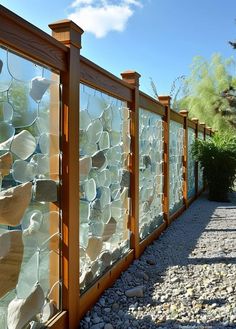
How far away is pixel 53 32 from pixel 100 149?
950 mm

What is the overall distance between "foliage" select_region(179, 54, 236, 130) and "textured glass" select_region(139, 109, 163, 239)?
11890 mm

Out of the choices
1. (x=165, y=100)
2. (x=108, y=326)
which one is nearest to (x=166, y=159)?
(x=165, y=100)

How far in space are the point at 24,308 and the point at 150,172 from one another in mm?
2919

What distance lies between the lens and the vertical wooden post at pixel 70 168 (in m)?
2.31

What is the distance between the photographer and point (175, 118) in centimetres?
623

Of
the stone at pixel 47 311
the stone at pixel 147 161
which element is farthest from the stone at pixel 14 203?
the stone at pixel 147 161

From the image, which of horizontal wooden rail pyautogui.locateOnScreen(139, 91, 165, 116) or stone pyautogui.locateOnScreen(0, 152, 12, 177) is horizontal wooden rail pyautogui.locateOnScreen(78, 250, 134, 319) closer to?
stone pyautogui.locateOnScreen(0, 152, 12, 177)

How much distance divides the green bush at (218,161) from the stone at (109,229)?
16.7 feet

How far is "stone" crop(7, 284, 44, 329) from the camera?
1886mm

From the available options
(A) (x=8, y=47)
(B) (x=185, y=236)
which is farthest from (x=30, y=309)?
(B) (x=185, y=236)

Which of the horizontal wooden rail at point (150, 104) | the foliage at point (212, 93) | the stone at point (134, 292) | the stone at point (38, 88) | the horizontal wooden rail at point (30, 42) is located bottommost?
the stone at point (134, 292)

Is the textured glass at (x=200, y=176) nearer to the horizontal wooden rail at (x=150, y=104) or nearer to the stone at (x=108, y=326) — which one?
the horizontal wooden rail at (x=150, y=104)

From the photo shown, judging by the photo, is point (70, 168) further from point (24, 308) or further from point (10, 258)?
point (24, 308)

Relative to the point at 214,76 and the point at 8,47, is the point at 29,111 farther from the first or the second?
the point at 214,76
